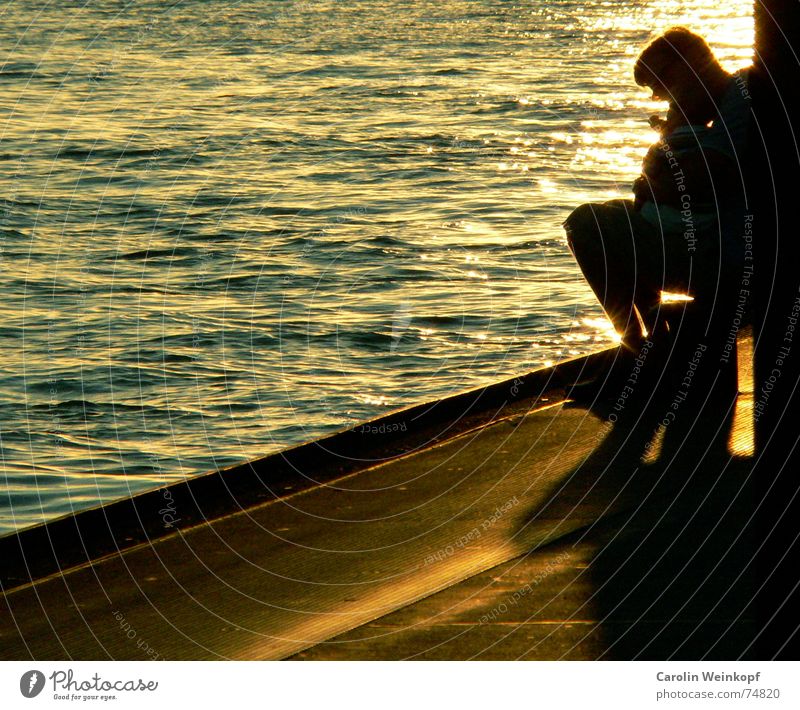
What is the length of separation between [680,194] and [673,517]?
1648 millimetres

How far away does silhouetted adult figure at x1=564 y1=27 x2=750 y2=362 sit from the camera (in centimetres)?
561

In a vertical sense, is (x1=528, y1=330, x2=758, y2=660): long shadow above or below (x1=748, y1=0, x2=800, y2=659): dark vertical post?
below

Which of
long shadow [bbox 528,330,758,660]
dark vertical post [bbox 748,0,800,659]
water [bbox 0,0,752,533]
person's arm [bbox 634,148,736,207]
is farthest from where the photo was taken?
water [bbox 0,0,752,533]

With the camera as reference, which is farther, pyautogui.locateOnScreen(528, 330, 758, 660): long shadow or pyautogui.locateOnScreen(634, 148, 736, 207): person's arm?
pyautogui.locateOnScreen(634, 148, 736, 207): person's arm

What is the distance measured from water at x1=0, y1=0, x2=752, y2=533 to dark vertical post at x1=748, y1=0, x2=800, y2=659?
4.19 m

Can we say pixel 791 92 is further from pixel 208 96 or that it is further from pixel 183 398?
pixel 208 96

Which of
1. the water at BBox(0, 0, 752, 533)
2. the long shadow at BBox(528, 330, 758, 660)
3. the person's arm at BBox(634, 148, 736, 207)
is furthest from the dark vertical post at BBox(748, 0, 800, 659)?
the water at BBox(0, 0, 752, 533)

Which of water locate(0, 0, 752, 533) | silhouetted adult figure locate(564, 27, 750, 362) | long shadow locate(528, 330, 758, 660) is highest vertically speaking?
silhouetted adult figure locate(564, 27, 750, 362)

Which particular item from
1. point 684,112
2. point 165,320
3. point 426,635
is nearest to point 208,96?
point 165,320

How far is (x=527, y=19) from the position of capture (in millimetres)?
24828

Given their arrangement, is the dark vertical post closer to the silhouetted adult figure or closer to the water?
the silhouetted adult figure

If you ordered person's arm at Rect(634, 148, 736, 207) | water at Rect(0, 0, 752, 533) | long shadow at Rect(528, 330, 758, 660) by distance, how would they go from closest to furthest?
1. long shadow at Rect(528, 330, 758, 660)
2. person's arm at Rect(634, 148, 736, 207)
3. water at Rect(0, 0, 752, 533)

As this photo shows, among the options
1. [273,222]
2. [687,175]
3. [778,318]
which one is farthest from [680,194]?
[273,222]

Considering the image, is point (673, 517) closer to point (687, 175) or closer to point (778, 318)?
point (778, 318)
